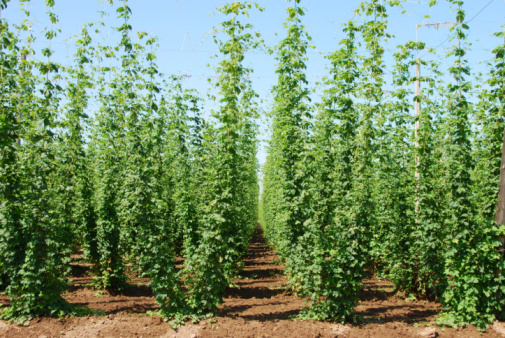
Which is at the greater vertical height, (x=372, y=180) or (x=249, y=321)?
(x=372, y=180)

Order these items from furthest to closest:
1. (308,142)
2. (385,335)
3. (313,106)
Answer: (313,106)
(308,142)
(385,335)

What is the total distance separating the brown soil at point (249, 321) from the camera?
208 inches

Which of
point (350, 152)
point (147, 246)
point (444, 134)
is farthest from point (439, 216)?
point (147, 246)

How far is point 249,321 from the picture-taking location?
580cm

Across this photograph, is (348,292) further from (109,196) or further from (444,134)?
(109,196)

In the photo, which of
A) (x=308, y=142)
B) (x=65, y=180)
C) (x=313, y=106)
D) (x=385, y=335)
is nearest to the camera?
(x=385, y=335)

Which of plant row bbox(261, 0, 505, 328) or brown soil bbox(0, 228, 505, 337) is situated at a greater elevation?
plant row bbox(261, 0, 505, 328)

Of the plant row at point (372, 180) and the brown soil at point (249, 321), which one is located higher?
the plant row at point (372, 180)

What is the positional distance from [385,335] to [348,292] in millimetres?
855

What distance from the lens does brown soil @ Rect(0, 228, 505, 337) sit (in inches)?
208

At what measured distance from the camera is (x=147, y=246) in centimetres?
548

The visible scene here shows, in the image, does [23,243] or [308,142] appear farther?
[308,142]

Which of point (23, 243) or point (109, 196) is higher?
point (109, 196)

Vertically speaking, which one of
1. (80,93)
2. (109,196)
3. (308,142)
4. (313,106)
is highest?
(80,93)
